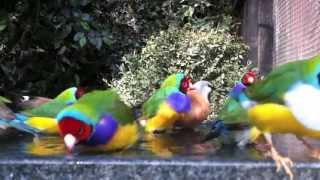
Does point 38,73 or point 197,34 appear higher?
point 197,34

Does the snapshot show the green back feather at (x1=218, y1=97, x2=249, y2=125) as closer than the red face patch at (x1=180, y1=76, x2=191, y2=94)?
Yes

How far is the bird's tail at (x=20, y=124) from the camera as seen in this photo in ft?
10.0

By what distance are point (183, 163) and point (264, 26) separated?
7669mm

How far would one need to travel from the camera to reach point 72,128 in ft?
6.61

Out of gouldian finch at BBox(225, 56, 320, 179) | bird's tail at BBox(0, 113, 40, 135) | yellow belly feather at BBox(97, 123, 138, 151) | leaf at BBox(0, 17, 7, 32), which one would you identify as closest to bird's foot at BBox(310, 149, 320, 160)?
gouldian finch at BBox(225, 56, 320, 179)

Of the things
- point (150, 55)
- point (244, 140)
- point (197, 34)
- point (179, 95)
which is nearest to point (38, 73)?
point (150, 55)

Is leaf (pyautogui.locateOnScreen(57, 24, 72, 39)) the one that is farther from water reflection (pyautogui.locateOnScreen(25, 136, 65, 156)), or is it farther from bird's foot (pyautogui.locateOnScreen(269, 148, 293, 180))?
bird's foot (pyautogui.locateOnScreen(269, 148, 293, 180))

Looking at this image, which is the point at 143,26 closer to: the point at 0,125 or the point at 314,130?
the point at 0,125

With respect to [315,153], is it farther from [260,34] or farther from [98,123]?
[260,34]

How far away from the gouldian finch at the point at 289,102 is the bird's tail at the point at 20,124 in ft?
3.85

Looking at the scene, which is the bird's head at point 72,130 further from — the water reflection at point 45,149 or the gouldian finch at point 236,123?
the gouldian finch at point 236,123

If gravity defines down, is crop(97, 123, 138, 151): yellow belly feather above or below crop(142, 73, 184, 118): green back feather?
below

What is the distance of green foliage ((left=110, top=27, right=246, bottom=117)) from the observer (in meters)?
9.17

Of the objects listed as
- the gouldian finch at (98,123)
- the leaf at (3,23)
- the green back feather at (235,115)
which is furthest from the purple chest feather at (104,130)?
the leaf at (3,23)
